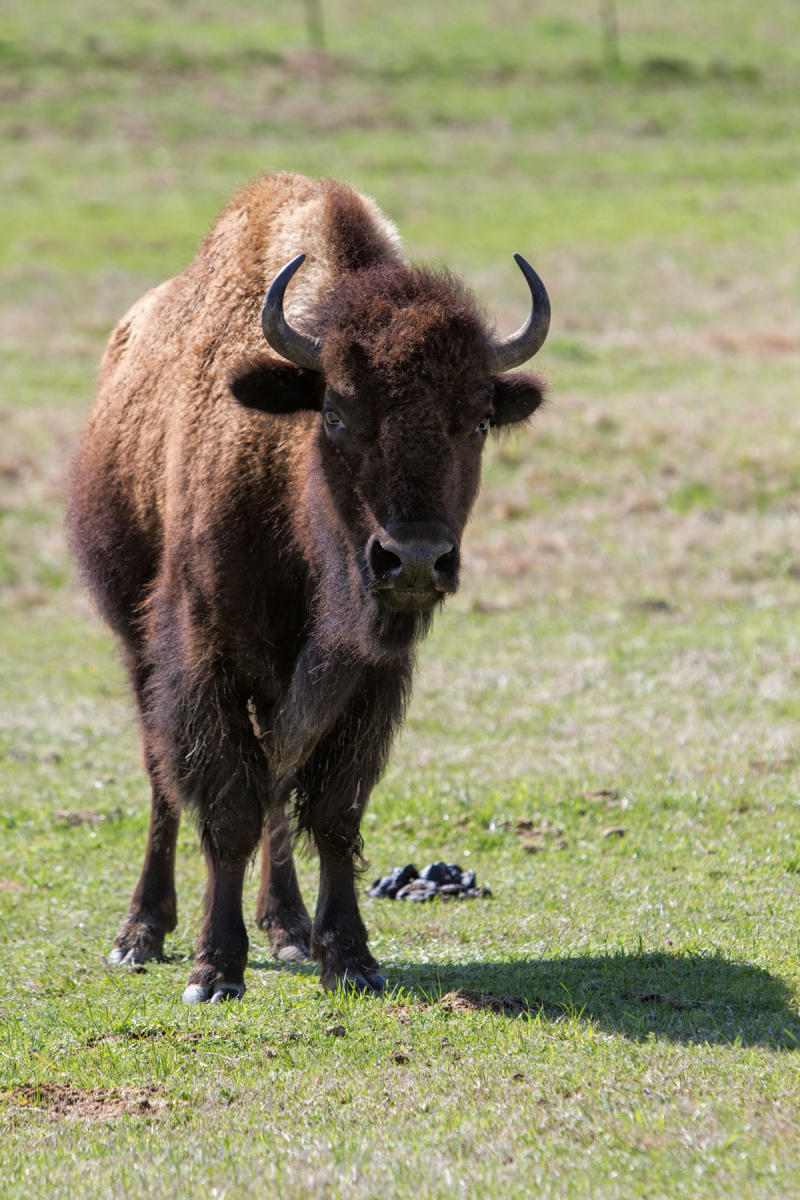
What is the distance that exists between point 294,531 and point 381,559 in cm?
90

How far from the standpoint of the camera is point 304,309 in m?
6.28

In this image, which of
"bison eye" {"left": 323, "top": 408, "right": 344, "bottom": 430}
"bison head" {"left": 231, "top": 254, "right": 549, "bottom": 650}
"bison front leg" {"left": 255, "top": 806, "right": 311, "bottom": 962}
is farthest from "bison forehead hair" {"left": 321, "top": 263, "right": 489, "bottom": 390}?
"bison front leg" {"left": 255, "top": 806, "right": 311, "bottom": 962}

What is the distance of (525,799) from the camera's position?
29.7ft

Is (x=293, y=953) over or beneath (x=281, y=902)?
beneath

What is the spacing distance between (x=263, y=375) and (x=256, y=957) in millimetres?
2925

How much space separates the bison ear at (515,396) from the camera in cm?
616

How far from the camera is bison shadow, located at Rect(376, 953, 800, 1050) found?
17.2 feet

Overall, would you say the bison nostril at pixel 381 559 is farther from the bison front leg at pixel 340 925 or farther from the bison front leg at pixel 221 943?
the bison front leg at pixel 221 943

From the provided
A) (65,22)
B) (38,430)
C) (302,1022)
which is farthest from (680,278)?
(65,22)

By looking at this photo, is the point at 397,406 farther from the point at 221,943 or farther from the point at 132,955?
the point at 132,955

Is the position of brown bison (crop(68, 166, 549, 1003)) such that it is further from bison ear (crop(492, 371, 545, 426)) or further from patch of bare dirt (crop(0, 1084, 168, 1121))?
patch of bare dirt (crop(0, 1084, 168, 1121))

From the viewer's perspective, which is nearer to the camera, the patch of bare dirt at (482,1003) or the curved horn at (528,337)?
the patch of bare dirt at (482,1003)

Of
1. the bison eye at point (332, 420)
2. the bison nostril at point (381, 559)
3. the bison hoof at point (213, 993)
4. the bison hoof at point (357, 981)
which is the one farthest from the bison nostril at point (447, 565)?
the bison hoof at point (213, 993)

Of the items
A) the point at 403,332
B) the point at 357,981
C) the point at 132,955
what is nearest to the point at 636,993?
the point at 357,981
